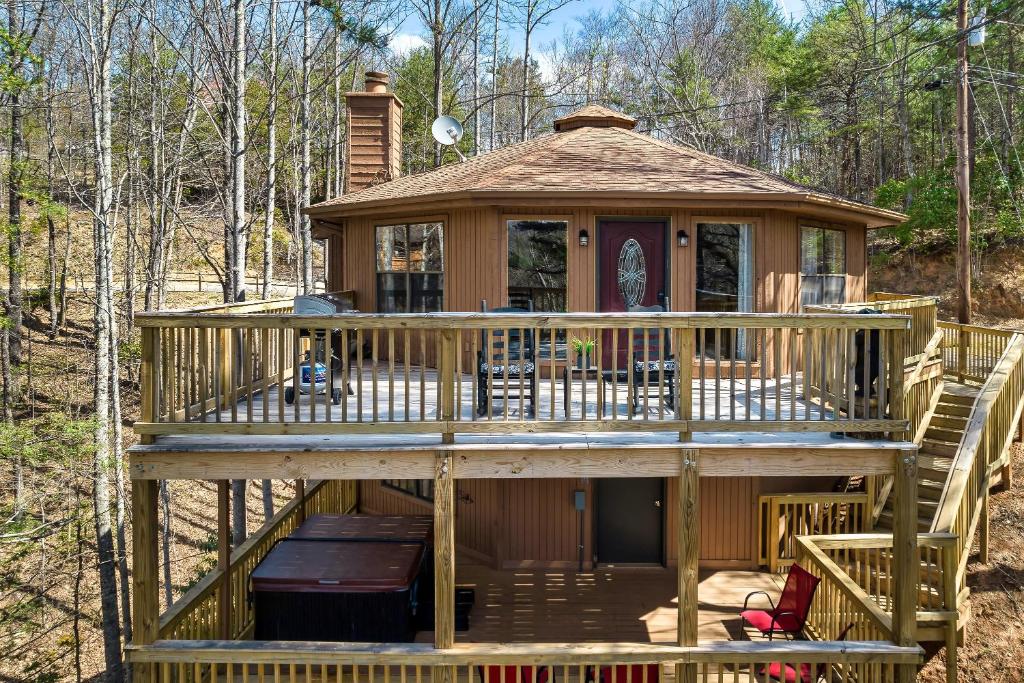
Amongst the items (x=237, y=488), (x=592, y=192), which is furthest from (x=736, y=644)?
(x=237, y=488)

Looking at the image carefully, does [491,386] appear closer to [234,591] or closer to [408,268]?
[234,591]

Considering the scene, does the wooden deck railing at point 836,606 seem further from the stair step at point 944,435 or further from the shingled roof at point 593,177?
the shingled roof at point 593,177

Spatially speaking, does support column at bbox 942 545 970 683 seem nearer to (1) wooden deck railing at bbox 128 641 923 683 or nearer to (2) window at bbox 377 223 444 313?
(1) wooden deck railing at bbox 128 641 923 683

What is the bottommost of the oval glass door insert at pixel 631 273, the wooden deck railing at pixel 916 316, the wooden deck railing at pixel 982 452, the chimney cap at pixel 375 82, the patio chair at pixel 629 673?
the patio chair at pixel 629 673

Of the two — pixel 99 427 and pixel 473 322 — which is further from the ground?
pixel 473 322

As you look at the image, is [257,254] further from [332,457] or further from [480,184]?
[332,457]

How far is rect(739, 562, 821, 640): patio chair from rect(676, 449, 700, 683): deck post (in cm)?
133

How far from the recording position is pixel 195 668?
18.6 feet

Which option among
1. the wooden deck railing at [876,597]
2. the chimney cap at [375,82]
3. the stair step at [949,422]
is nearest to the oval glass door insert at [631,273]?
the wooden deck railing at [876,597]

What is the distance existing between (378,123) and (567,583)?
8684 mm

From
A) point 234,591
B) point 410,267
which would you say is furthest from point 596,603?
point 410,267

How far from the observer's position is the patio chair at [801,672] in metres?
5.64

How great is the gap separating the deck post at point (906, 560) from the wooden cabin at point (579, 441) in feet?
0.07

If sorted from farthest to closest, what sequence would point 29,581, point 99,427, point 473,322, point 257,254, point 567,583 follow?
point 257,254
point 29,581
point 99,427
point 567,583
point 473,322
